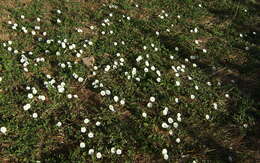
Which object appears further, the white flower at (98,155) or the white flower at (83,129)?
the white flower at (83,129)

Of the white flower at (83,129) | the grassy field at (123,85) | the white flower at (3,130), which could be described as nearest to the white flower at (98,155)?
the grassy field at (123,85)

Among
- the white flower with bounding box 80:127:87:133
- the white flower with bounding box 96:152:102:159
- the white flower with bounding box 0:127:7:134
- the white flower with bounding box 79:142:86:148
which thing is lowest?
the white flower with bounding box 96:152:102:159

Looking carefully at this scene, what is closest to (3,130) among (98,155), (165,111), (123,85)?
(98,155)

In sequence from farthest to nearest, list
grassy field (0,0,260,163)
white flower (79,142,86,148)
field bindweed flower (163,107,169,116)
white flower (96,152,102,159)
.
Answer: field bindweed flower (163,107,169,116) < grassy field (0,0,260,163) < white flower (79,142,86,148) < white flower (96,152,102,159)

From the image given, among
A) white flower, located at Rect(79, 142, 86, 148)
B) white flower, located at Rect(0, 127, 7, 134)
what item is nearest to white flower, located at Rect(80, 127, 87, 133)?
white flower, located at Rect(79, 142, 86, 148)

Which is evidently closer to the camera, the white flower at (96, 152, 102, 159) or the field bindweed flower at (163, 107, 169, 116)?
the white flower at (96, 152, 102, 159)

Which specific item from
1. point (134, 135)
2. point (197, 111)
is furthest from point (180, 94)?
point (134, 135)

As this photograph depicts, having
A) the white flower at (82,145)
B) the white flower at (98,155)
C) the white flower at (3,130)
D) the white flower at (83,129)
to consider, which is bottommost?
the white flower at (98,155)

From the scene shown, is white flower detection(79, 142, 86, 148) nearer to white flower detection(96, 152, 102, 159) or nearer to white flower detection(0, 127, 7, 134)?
white flower detection(96, 152, 102, 159)

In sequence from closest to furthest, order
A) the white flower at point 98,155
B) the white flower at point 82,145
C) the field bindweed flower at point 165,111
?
the white flower at point 98,155 < the white flower at point 82,145 < the field bindweed flower at point 165,111

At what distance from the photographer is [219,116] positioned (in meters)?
6.74

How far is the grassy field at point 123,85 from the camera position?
18.7ft

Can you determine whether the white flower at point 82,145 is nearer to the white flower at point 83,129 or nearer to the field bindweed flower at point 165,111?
the white flower at point 83,129

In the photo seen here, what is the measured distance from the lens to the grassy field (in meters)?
5.71
